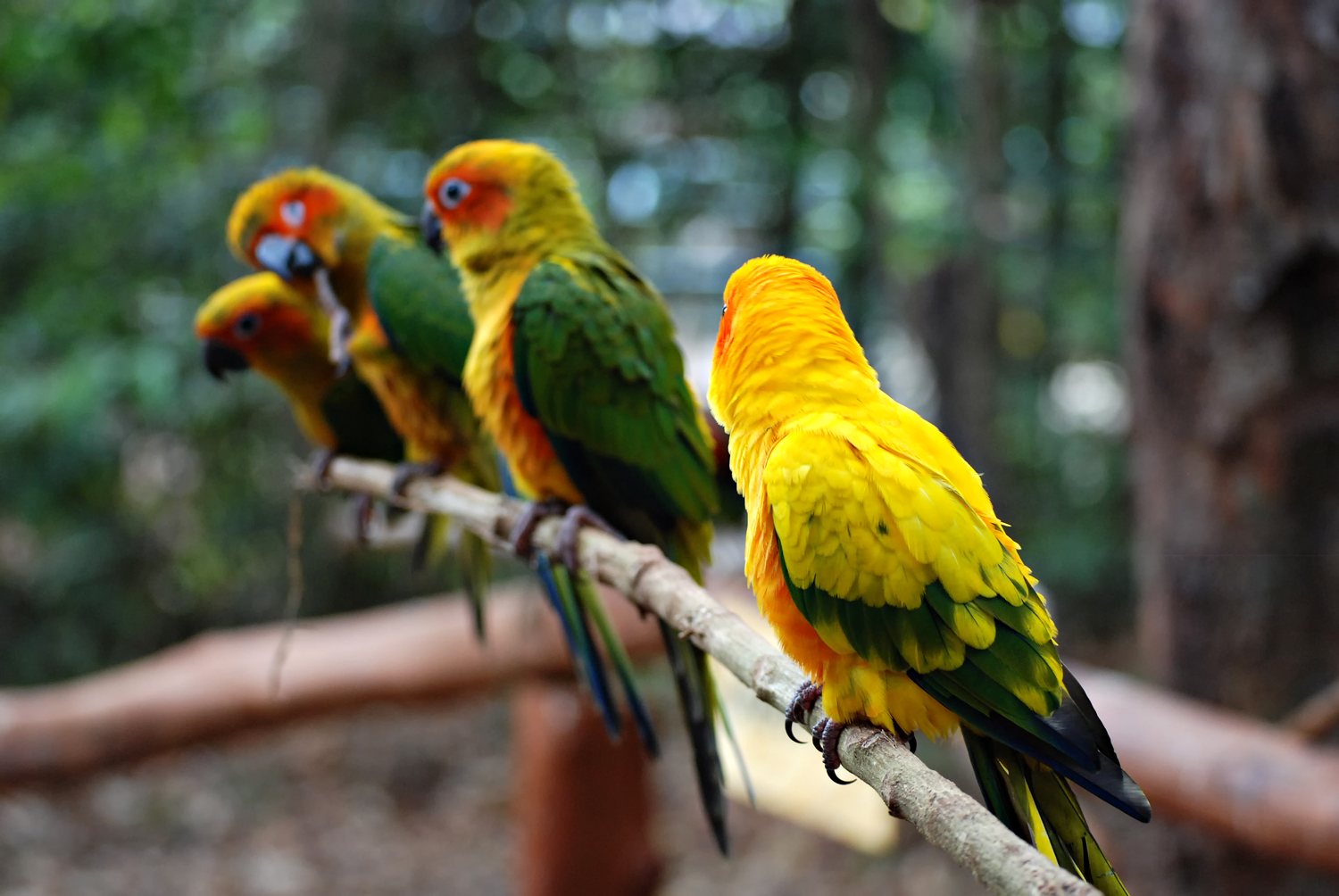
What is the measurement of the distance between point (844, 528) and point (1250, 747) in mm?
1972

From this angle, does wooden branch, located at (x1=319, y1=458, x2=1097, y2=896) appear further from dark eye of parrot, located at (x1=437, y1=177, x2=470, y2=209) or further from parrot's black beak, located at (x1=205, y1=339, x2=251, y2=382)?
parrot's black beak, located at (x1=205, y1=339, x2=251, y2=382)

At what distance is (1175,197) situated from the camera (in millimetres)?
2891

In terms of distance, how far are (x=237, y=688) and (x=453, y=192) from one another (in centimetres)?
254

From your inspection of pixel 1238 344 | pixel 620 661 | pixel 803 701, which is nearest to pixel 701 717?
pixel 620 661

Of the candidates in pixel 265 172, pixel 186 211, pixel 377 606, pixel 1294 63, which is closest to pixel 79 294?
pixel 186 211

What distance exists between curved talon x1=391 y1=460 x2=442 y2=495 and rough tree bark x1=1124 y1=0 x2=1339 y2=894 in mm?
2151

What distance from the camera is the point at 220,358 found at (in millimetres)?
2617

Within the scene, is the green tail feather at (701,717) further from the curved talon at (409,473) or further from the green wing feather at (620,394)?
the curved talon at (409,473)

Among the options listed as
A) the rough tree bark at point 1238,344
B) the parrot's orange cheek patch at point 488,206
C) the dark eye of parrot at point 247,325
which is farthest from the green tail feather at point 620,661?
the rough tree bark at point 1238,344

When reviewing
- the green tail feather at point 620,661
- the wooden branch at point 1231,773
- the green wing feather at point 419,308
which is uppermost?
the green wing feather at point 419,308

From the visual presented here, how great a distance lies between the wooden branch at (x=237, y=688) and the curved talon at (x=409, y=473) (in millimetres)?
1211

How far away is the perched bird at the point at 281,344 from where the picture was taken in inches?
101

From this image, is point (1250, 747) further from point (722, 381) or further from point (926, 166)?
point (926, 166)

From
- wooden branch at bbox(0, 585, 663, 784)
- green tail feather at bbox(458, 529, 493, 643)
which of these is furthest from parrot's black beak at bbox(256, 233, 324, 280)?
wooden branch at bbox(0, 585, 663, 784)
